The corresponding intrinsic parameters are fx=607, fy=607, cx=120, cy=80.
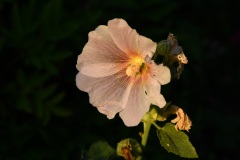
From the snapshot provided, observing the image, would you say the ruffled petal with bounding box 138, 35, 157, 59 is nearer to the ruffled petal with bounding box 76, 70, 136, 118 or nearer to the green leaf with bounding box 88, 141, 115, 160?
the ruffled petal with bounding box 76, 70, 136, 118

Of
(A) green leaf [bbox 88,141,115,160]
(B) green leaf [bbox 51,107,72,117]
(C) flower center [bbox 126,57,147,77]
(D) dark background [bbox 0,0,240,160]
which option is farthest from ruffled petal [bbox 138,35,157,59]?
(B) green leaf [bbox 51,107,72,117]

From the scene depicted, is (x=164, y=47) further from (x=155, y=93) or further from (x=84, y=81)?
(x=84, y=81)

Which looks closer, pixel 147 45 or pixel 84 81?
pixel 147 45

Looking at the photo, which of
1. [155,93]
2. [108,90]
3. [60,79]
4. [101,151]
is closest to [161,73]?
[155,93]

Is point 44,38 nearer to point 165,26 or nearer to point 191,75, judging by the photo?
point 165,26

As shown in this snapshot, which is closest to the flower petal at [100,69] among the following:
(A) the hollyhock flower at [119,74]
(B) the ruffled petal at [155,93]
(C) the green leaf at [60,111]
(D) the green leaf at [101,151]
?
(A) the hollyhock flower at [119,74]
